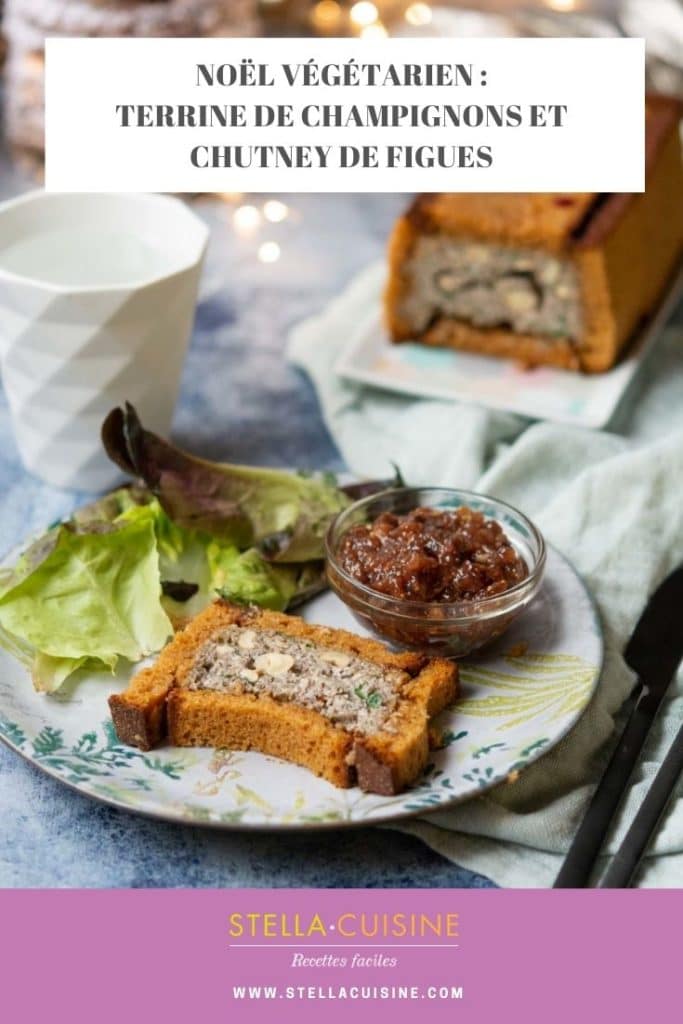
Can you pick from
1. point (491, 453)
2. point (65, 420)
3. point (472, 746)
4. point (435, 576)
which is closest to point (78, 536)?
point (65, 420)

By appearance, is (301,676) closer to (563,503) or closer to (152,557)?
(152,557)

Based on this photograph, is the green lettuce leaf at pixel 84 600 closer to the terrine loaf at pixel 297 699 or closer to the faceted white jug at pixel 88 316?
the terrine loaf at pixel 297 699

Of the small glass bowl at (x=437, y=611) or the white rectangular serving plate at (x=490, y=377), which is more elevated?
the small glass bowl at (x=437, y=611)

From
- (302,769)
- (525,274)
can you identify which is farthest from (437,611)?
(525,274)

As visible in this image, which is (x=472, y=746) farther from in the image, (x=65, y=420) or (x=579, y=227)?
(x=579, y=227)

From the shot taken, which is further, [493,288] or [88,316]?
[493,288]
